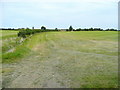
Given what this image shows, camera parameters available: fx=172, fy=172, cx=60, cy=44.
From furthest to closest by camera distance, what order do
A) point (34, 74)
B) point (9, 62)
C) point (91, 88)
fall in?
point (9, 62)
point (34, 74)
point (91, 88)

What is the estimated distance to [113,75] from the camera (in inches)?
223

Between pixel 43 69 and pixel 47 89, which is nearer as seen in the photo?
pixel 47 89

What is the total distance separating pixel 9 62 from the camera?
7.79 meters

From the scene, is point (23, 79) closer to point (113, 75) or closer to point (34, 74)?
point (34, 74)

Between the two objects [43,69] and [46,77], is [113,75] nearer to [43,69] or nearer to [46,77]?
[46,77]

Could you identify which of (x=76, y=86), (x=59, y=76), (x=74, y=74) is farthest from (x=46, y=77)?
(x=76, y=86)

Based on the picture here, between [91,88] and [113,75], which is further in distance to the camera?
[113,75]

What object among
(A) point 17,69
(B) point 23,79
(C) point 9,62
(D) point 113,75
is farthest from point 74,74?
(C) point 9,62

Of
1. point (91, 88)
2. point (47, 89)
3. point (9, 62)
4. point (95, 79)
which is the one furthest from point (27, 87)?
point (9, 62)

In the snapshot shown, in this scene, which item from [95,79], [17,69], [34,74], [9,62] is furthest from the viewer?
[9,62]

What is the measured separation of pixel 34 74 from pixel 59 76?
36.3 inches

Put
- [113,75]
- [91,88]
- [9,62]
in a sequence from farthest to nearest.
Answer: [9,62] < [113,75] < [91,88]

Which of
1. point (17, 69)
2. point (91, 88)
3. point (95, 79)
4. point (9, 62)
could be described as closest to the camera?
point (91, 88)

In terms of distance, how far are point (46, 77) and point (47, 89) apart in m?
1.14
